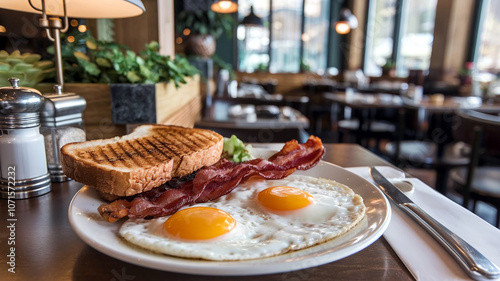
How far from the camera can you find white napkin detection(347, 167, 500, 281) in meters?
0.59

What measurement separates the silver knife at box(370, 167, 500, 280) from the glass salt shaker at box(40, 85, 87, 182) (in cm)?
97

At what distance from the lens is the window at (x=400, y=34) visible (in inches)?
320

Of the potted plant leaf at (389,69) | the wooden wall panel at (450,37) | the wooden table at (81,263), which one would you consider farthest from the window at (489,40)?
the wooden table at (81,263)

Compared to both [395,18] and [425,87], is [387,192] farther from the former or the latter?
[395,18]

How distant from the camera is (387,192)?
3.00ft

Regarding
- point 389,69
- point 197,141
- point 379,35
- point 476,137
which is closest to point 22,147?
point 197,141

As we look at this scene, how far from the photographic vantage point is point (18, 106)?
79 centimetres

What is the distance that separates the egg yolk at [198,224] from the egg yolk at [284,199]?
12 cm

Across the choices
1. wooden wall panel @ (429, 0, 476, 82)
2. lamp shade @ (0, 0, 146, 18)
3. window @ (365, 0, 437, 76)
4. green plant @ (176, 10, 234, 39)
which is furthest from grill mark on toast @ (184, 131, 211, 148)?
window @ (365, 0, 437, 76)

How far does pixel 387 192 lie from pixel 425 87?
7.36 meters

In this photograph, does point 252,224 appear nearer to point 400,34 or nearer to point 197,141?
point 197,141

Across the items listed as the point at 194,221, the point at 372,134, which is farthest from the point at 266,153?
the point at 372,134

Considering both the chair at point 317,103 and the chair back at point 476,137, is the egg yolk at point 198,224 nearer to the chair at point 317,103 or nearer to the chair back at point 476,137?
the chair back at point 476,137

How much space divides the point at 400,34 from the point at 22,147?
33.0 feet
